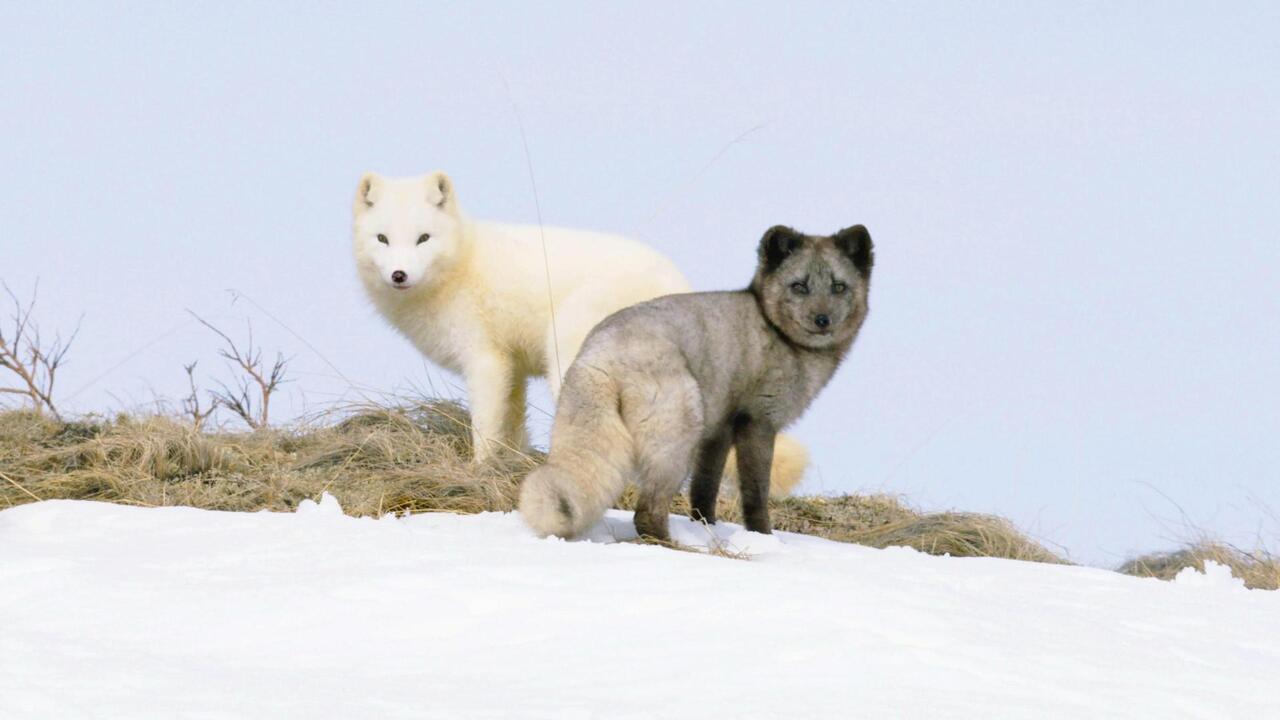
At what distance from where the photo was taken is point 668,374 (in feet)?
19.6

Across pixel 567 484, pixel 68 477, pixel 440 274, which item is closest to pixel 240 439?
pixel 68 477

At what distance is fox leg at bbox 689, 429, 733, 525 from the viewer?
6660mm

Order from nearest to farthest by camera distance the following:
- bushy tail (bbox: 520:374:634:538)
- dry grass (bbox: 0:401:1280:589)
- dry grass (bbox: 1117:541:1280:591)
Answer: bushy tail (bbox: 520:374:634:538) → dry grass (bbox: 0:401:1280:589) → dry grass (bbox: 1117:541:1280:591)

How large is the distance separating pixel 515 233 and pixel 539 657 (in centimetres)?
488

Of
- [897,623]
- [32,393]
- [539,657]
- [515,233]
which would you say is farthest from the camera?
[32,393]

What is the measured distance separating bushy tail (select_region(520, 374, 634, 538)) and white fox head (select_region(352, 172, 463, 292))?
2512 mm

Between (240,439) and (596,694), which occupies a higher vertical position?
(240,439)

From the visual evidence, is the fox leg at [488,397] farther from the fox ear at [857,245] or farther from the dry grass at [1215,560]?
the dry grass at [1215,560]

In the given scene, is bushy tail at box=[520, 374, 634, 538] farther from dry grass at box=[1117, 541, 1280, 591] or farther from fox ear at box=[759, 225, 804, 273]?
dry grass at box=[1117, 541, 1280, 591]

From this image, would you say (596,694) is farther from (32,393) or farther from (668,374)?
A: (32,393)

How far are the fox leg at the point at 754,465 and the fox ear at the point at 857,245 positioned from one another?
2.93 feet

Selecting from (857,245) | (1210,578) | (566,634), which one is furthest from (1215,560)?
(566,634)

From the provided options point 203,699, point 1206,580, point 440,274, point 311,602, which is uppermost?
point 440,274

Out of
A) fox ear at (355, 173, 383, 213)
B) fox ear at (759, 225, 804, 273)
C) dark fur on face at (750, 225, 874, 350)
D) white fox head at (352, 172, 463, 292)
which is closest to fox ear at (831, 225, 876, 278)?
dark fur on face at (750, 225, 874, 350)
